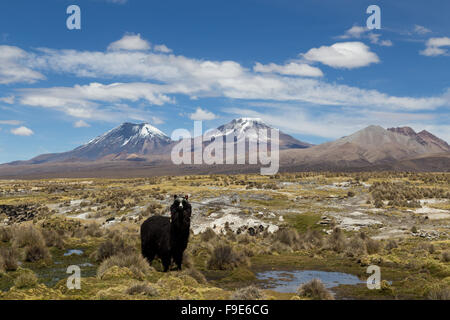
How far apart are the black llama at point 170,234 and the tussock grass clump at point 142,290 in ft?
11.6

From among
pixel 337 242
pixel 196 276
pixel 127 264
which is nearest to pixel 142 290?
pixel 196 276

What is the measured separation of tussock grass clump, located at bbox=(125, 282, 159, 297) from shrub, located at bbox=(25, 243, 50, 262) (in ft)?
28.7

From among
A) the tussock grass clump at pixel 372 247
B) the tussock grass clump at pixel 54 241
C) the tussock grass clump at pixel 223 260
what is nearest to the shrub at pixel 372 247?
the tussock grass clump at pixel 372 247

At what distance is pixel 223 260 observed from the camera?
16.7 meters

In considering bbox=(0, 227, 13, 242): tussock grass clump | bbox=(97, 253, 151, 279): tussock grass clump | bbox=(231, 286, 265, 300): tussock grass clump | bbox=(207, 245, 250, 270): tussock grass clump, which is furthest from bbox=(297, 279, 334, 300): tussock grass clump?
bbox=(0, 227, 13, 242): tussock grass clump

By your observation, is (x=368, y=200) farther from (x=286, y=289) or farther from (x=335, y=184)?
(x=286, y=289)

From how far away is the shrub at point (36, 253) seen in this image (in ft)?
53.4

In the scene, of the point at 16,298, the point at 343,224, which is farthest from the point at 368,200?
the point at 16,298

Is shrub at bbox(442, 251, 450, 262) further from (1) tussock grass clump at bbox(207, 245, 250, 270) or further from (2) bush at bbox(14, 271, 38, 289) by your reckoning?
(2) bush at bbox(14, 271, 38, 289)

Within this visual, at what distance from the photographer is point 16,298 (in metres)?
9.09

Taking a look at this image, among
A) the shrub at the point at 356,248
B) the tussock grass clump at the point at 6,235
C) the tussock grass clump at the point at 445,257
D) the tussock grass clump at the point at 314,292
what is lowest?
the shrub at the point at 356,248

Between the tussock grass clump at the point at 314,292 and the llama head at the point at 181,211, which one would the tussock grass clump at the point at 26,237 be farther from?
the tussock grass clump at the point at 314,292

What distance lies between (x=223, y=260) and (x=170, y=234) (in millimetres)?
3785
